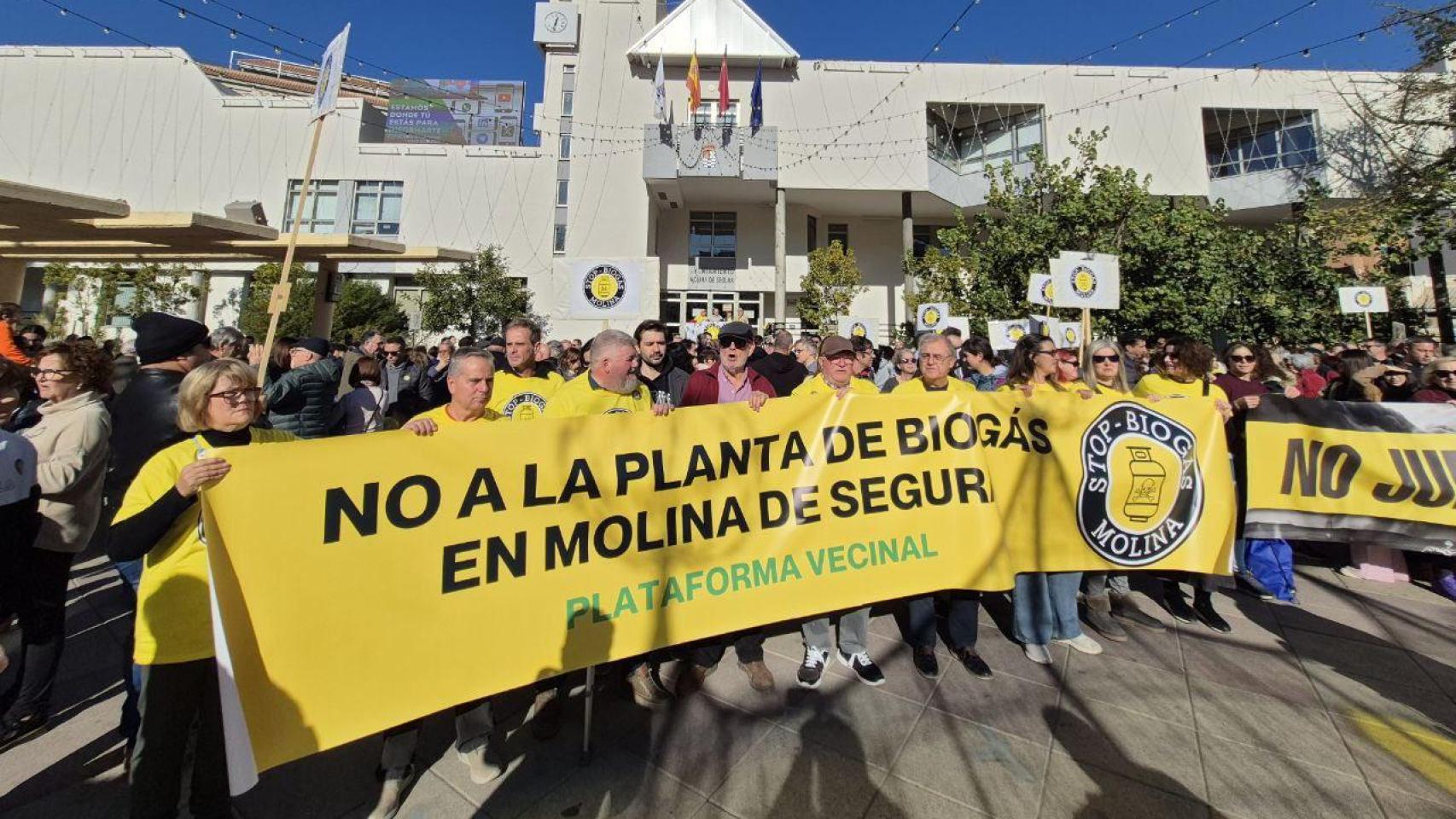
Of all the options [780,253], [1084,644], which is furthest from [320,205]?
[1084,644]

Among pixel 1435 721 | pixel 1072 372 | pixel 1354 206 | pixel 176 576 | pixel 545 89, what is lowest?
pixel 1435 721

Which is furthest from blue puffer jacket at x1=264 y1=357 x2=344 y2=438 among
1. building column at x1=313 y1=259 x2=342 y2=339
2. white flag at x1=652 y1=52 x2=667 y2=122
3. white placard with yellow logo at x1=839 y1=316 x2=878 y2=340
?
white flag at x1=652 y1=52 x2=667 y2=122

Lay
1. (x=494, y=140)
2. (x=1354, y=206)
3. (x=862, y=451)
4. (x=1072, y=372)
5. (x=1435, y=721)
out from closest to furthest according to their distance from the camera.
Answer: (x=1435, y=721)
(x=862, y=451)
(x=1072, y=372)
(x=1354, y=206)
(x=494, y=140)

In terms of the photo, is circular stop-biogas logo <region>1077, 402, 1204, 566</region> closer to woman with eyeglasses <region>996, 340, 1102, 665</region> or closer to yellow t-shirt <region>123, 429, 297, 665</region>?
woman with eyeglasses <region>996, 340, 1102, 665</region>

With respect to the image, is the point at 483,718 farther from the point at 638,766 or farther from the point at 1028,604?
the point at 1028,604

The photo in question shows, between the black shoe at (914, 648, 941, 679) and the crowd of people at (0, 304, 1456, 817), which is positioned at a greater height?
the crowd of people at (0, 304, 1456, 817)

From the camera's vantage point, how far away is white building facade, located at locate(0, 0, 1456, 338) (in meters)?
21.3

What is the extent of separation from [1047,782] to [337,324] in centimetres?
2629

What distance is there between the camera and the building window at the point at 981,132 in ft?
72.6

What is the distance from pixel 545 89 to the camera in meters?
25.7

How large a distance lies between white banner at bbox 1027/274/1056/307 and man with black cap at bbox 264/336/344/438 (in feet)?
34.5

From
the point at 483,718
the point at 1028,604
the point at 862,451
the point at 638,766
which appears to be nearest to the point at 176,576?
the point at 483,718

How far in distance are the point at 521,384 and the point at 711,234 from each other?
21.7m

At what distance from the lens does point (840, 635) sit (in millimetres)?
3111
